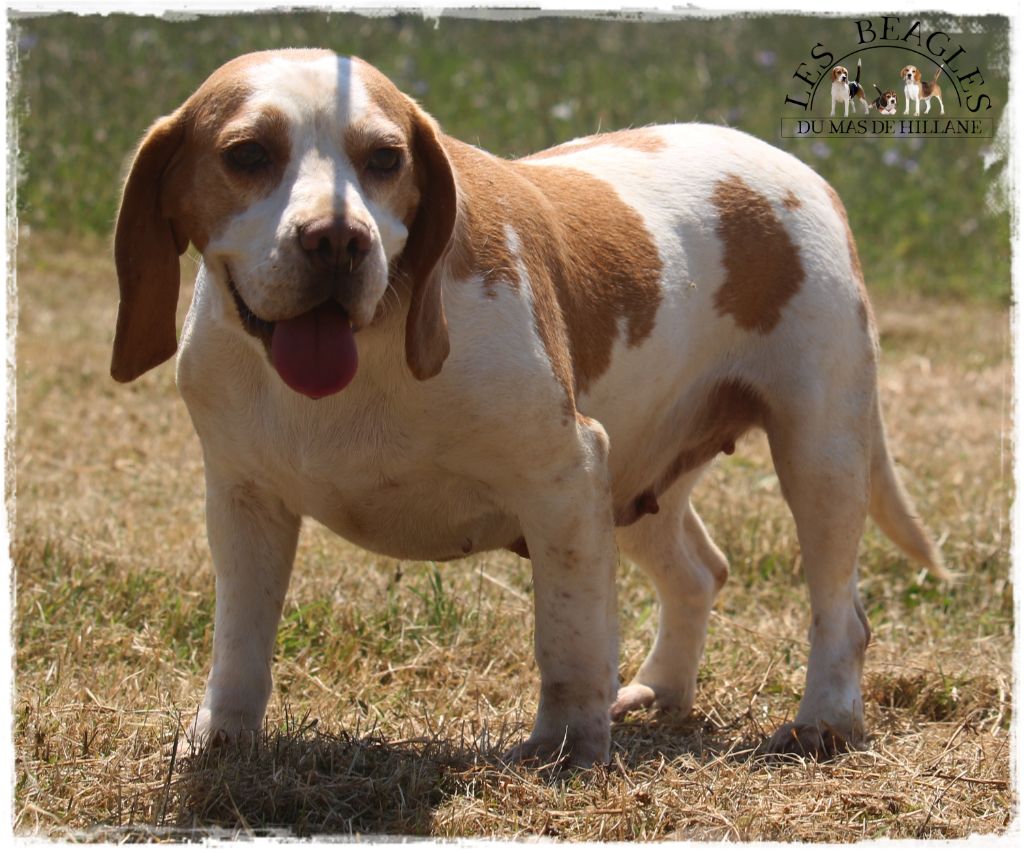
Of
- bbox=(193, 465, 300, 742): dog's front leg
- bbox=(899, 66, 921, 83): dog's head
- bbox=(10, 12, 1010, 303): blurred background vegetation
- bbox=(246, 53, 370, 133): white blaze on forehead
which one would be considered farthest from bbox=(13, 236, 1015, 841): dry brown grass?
bbox=(10, 12, 1010, 303): blurred background vegetation

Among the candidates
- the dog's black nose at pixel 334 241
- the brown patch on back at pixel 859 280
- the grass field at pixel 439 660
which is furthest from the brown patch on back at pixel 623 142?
the dog's black nose at pixel 334 241

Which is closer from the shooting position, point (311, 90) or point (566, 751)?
point (311, 90)

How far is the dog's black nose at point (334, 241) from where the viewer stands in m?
2.85

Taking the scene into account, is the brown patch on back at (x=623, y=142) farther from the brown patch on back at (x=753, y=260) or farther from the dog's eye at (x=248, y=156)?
the dog's eye at (x=248, y=156)

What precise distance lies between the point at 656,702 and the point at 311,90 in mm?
2129

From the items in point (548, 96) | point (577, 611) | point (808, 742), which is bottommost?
point (808, 742)

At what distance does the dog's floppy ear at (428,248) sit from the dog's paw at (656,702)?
5.20 ft

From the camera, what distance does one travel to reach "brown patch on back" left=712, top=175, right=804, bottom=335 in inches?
159

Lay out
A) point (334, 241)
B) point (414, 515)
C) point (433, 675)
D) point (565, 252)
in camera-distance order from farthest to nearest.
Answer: point (433, 675)
point (565, 252)
point (414, 515)
point (334, 241)

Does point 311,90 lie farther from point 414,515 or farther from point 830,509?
point 830,509

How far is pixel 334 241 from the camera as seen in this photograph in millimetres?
2848

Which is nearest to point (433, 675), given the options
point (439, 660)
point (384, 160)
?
point (439, 660)

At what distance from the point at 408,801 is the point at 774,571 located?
240 cm

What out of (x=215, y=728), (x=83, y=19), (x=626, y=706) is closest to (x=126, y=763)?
(x=215, y=728)
